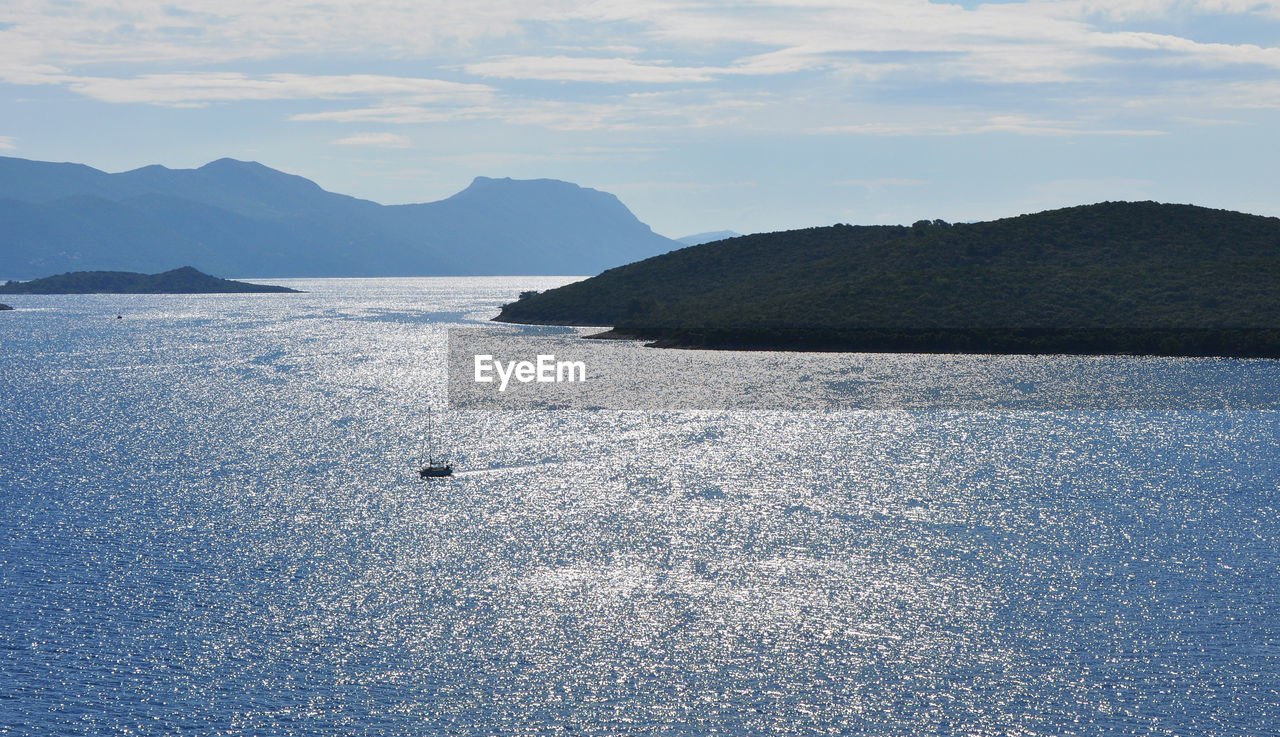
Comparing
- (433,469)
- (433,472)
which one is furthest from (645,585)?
(433,469)

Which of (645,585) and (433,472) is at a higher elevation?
(433,472)

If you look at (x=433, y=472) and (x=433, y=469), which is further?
(x=433, y=469)

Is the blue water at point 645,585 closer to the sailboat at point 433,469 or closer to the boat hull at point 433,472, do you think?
the sailboat at point 433,469

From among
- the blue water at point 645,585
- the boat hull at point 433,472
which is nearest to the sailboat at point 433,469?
the boat hull at point 433,472

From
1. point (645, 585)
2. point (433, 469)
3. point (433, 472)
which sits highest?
point (433, 469)

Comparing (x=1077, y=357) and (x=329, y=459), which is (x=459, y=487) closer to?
(x=329, y=459)

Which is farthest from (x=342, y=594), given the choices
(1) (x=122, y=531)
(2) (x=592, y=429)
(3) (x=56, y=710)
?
(2) (x=592, y=429)

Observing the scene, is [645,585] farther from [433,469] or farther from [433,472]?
[433,469]

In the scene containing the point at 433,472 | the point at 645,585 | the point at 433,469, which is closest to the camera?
the point at 645,585

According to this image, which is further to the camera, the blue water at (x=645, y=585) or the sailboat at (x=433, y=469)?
the sailboat at (x=433, y=469)
